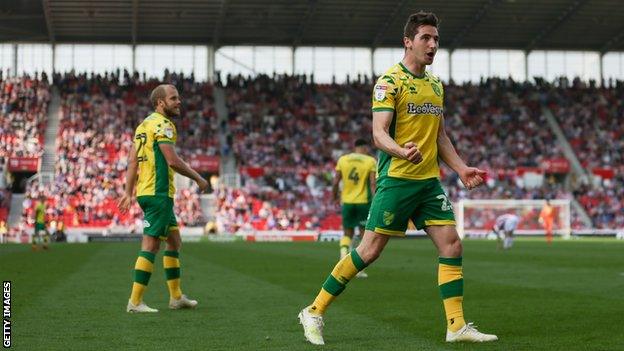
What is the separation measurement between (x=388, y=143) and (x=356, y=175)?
9.67 metres

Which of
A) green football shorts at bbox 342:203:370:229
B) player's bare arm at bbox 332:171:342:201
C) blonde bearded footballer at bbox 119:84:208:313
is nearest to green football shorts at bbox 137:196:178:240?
blonde bearded footballer at bbox 119:84:208:313

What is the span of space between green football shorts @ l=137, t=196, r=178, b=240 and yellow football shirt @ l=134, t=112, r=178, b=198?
0.23 feet

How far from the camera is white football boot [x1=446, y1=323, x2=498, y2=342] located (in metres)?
7.26

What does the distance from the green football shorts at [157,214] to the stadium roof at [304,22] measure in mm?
39275

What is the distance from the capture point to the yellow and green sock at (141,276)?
9.95m

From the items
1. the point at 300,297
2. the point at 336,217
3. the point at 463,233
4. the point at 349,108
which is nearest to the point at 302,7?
the point at 349,108

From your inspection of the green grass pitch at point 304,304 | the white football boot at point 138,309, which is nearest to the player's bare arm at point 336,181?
the green grass pitch at point 304,304

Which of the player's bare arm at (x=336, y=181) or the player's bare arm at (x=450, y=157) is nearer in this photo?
the player's bare arm at (x=450, y=157)

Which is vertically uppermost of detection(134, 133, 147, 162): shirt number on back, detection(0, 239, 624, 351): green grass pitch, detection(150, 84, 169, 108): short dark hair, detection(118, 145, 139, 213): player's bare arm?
detection(150, 84, 169, 108): short dark hair

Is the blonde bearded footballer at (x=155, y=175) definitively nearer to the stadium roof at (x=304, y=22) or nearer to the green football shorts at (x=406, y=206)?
the green football shorts at (x=406, y=206)

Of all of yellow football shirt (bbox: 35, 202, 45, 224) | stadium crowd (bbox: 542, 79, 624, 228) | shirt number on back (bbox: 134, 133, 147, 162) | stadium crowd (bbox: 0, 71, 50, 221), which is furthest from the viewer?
stadium crowd (bbox: 542, 79, 624, 228)

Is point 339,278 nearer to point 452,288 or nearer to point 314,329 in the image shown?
point 314,329

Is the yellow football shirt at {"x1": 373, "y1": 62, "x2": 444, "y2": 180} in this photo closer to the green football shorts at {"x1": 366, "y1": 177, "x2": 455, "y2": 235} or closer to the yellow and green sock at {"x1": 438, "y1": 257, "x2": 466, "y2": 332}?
the green football shorts at {"x1": 366, "y1": 177, "x2": 455, "y2": 235}

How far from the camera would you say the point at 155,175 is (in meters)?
10.0
